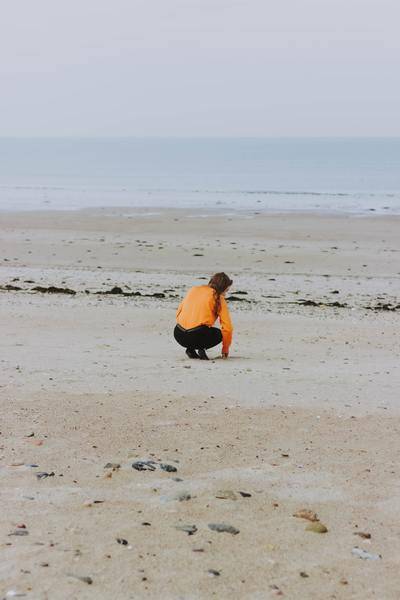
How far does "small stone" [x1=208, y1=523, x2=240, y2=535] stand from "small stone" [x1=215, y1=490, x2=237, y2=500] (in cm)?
45

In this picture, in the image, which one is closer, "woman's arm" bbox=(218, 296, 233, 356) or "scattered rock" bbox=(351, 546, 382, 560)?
"scattered rock" bbox=(351, 546, 382, 560)

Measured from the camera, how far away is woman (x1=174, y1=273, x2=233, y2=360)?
10047 mm

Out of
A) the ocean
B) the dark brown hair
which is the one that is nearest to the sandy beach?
the dark brown hair

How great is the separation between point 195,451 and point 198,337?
3742 mm

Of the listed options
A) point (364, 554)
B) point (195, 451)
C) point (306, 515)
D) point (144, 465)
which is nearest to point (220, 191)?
point (195, 451)

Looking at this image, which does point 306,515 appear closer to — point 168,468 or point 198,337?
point 168,468

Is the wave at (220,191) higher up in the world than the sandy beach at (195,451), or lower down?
lower down

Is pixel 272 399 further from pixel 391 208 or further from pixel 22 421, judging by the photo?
pixel 391 208

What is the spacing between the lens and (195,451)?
6355mm

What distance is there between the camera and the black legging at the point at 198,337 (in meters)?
10.1

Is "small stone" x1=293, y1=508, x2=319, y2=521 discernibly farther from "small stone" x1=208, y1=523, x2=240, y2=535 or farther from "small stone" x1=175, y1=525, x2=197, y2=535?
"small stone" x1=175, y1=525, x2=197, y2=535

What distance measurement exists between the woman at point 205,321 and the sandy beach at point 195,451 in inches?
10.4

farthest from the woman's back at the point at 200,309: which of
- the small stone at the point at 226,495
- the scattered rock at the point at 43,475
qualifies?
the small stone at the point at 226,495

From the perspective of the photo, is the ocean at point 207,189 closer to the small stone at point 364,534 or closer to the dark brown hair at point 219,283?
the dark brown hair at point 219,283
